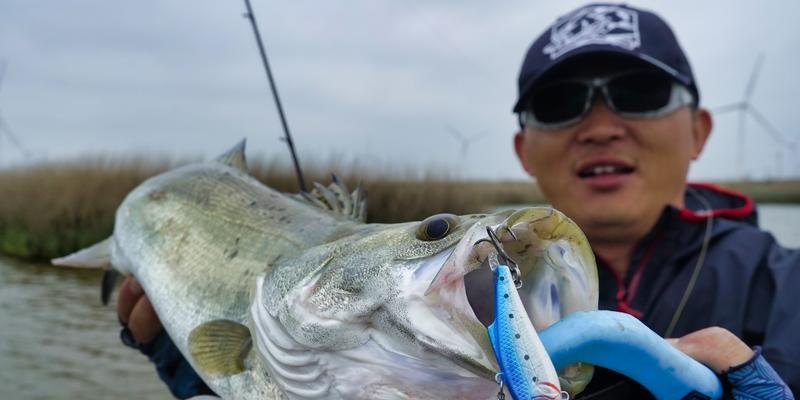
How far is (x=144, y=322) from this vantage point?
2.75 m

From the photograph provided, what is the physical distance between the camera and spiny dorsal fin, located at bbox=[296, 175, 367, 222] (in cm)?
227

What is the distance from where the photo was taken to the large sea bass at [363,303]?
1148 millimetres

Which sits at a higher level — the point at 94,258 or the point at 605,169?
the point at 605,169

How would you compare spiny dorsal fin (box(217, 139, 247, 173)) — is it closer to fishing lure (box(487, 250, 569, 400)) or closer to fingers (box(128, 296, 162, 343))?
fingers (box(128, 296, 162, 343))

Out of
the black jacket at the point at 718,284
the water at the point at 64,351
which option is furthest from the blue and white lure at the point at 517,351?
the water at the point at 64,351

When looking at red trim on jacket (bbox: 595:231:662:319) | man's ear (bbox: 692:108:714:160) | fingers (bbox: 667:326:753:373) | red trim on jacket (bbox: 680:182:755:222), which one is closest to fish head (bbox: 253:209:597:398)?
fingers (bbox: 667:326:753:373)

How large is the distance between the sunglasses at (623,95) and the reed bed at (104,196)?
9428mm

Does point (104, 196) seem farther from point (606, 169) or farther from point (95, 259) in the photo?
point (606, 169)

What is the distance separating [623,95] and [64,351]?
6.11 metres

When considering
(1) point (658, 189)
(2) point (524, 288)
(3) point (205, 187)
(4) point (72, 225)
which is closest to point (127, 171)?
(4) point (72, 225)

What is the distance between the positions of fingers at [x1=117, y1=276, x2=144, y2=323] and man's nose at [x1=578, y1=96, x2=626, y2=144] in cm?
209

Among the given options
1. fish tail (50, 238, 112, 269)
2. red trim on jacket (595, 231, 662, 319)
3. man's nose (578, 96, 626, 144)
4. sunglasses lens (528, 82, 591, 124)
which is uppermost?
sunglasses lens (528, 82, 591, 124)

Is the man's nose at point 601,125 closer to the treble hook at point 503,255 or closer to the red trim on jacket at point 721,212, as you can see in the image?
the red trim on jacket at point 721,212

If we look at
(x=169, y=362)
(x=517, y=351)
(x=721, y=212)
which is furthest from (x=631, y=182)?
(x=169, y=362)
